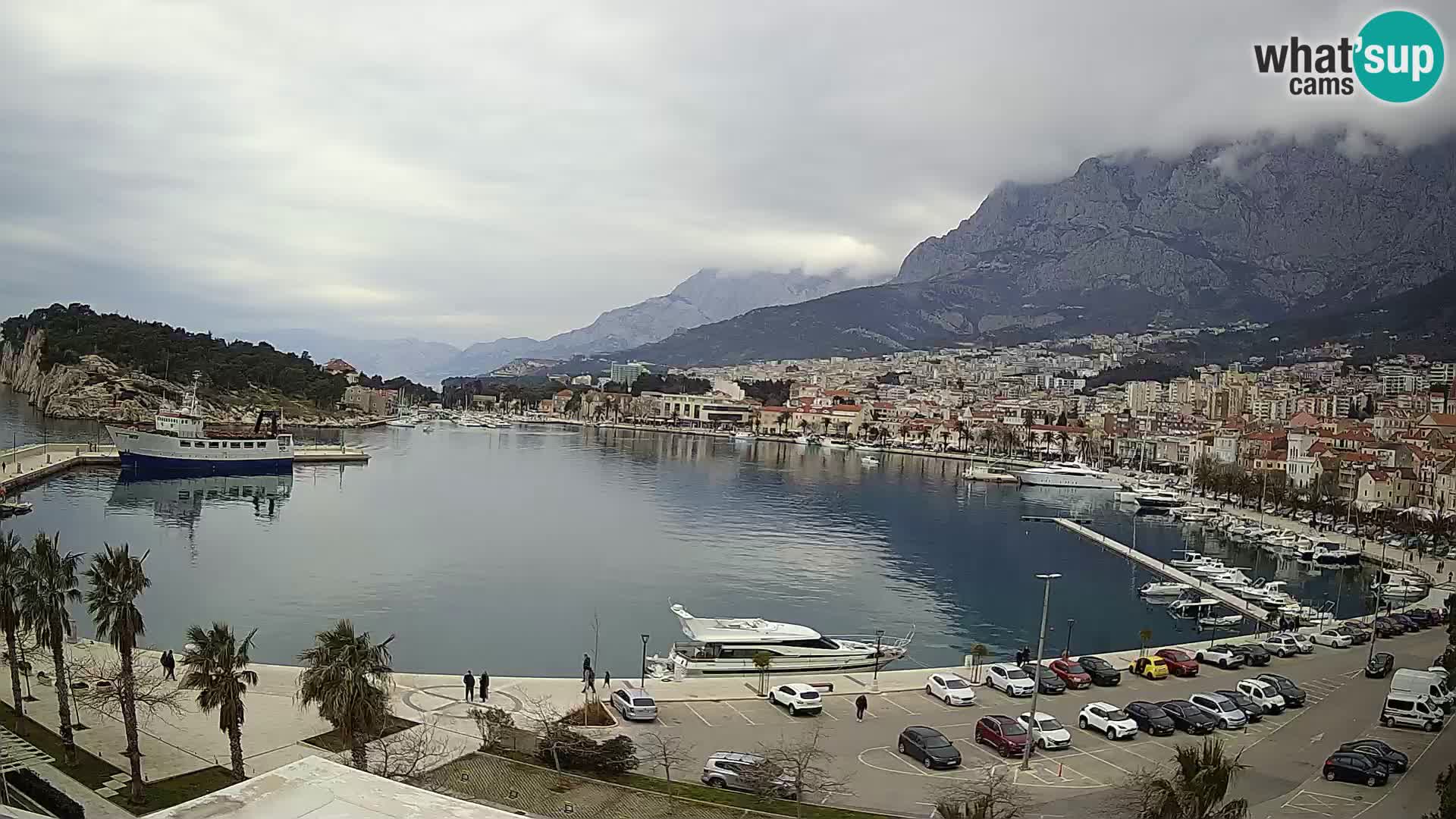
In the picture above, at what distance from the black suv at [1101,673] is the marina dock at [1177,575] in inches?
432

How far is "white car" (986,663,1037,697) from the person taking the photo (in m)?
17.9

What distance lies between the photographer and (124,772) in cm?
1245

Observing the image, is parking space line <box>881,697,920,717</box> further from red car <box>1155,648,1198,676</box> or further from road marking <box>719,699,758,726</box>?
red car <box>1155,648,1198,676</box>

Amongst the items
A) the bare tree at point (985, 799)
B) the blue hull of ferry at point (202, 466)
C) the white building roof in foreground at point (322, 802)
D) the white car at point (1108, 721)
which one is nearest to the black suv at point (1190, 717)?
the white car at point (1108, 721)

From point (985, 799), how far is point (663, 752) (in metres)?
5.10

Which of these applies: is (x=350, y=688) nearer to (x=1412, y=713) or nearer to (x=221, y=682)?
(x=221, y=682)

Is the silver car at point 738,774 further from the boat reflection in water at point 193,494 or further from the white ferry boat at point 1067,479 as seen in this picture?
the white ferry boat at point 1067,479

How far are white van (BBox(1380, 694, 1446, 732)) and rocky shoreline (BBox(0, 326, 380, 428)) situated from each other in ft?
261

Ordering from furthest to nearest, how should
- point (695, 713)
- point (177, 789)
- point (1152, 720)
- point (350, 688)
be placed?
point (695, 713) → point (1152, 720) → point (177, 789) → point (350, 688)

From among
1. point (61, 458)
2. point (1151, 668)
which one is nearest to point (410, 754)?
point (1151, 668)

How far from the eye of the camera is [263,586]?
28172mm

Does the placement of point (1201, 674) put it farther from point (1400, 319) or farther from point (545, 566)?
point (1400, 319)

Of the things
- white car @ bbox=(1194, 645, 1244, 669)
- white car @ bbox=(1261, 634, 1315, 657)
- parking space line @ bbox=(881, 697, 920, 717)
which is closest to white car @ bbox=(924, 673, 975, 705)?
parking space line @ bbox=(881, 697, 920, 717)

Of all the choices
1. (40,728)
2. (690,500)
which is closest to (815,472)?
(690,500)
